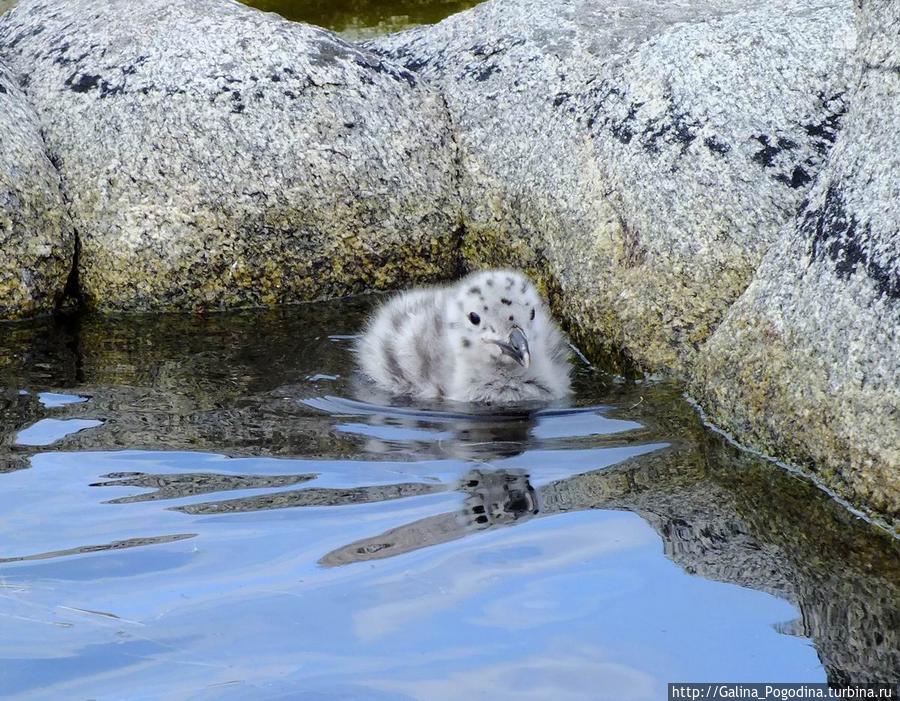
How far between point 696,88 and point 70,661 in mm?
4872

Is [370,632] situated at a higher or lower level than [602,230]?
lower

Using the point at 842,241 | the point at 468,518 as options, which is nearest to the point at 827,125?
the point at 842,241

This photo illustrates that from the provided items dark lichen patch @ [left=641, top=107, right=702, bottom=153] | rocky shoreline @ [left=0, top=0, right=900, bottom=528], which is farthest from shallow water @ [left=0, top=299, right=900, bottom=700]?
dark lichen patch @ [left=641, top=107, right=702, bottom=153]

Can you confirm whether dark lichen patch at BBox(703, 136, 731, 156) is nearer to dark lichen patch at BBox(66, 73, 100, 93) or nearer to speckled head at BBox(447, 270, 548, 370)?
speckled head at BBox(447, 270, 548, 370)

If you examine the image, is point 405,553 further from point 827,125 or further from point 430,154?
point 430,154

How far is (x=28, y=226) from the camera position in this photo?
8.12 metres

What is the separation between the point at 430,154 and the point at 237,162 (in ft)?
4.23

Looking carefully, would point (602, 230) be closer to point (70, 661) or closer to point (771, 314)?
point (771, 314)

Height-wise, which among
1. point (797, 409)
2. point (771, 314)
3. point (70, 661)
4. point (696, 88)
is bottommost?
point (70, 661)

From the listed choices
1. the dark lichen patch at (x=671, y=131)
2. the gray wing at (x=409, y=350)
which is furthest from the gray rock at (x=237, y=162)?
the dark lichen patch at (x=671, y=131)

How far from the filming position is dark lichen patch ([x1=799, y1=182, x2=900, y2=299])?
5266 mm

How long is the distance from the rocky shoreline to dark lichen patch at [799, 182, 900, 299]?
0.32m

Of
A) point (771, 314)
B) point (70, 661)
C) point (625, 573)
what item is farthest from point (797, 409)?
point (70, 661)

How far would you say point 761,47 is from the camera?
7.49 meters
